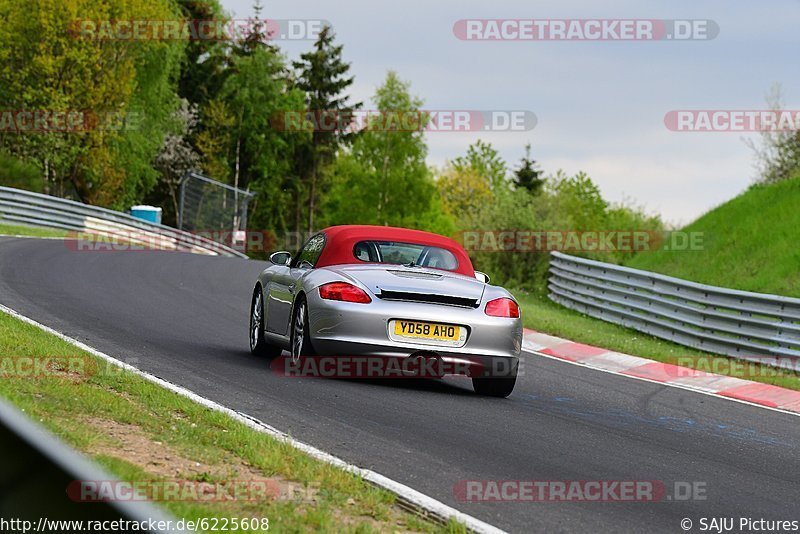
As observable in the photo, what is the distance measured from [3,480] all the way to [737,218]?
30.6 meters

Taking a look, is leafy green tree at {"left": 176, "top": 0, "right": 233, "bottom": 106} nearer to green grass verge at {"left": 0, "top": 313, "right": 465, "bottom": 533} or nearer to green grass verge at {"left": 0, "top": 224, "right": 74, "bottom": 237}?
green grass verge at {"left": 0, "top": 224, "right": 74, "bottom": 237}

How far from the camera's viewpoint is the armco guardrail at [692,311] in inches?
647

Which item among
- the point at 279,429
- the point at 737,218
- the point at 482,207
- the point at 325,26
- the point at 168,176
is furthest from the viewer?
the point at 325,26

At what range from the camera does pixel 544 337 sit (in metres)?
17.4

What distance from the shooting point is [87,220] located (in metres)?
38.3

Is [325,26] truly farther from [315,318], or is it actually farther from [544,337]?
[315,318]

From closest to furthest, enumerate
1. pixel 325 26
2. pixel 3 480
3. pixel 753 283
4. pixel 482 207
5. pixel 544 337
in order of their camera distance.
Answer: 1. pixel 3 480
2. pixel 544 337
3. pixel 753 283
4. pixel 482 207
5. pixel 325 26

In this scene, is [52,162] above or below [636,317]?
above

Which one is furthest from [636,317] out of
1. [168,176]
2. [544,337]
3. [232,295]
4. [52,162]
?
[168,176]

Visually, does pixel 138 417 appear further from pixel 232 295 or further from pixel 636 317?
pixel 636 317

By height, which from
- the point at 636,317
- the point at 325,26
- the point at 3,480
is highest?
the point at 325,26

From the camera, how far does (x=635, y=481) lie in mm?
6586

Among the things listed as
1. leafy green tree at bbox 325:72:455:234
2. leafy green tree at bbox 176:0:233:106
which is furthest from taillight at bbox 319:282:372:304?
leafy green tree at bbox 325:72:455:234

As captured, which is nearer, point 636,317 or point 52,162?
point 636,317
